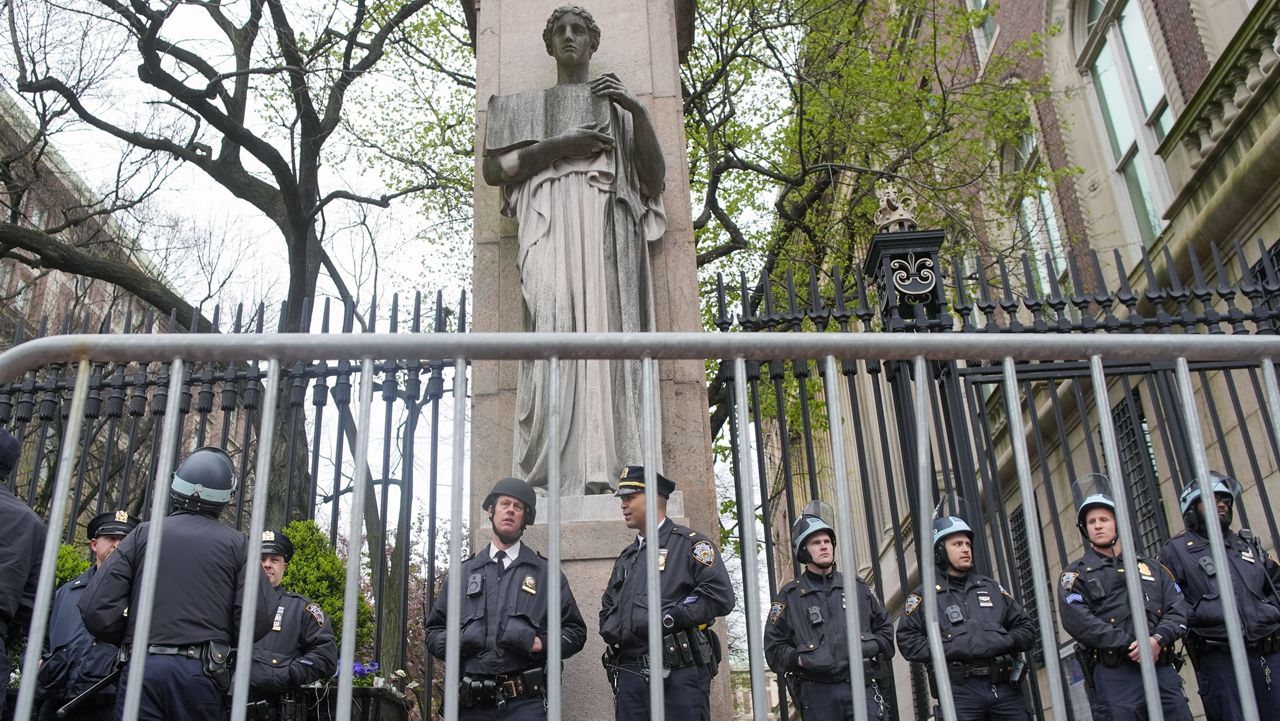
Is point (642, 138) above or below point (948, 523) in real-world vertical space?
above

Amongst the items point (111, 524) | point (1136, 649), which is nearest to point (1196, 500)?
point (1136, 649)

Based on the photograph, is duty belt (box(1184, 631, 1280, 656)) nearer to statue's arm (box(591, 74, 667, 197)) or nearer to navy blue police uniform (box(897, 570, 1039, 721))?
navy blue police uniform (box(897, 570, 1039, 721))

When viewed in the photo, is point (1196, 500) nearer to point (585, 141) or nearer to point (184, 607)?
point (585, 141)

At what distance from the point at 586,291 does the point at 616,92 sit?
1244 mm

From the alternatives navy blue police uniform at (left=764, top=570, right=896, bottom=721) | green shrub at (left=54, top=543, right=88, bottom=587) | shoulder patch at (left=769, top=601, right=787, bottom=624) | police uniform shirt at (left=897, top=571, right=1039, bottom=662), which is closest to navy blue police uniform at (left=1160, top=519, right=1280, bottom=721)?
police uniform shirt at (left=897, top=571, right=1039, bottom=662)

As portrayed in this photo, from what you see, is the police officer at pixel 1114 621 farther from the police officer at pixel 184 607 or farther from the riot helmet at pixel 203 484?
the riot helmet at pixel 203 484

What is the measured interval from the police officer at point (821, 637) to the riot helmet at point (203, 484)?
2642mm

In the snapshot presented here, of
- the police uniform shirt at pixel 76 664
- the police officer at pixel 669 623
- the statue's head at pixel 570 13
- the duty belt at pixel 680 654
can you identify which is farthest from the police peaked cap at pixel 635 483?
the statue's head at pixel 570 13

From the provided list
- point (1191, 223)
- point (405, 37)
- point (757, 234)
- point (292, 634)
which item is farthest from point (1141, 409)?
point (405, 37)

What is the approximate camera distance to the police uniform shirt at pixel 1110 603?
544 cm

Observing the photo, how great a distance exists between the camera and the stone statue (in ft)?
20.0

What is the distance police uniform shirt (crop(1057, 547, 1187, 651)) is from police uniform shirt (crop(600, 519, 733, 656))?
191cm

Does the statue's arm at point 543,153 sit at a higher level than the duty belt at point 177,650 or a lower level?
higher

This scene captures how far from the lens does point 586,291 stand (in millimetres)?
6496
